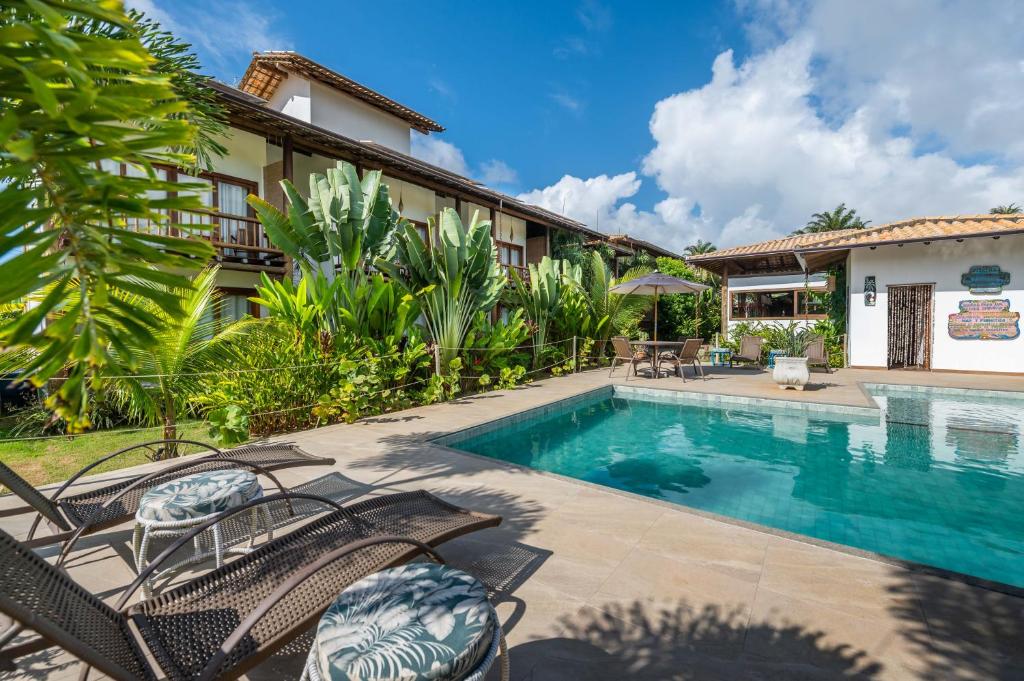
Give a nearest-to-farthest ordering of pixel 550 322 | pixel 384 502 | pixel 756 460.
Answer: pixel 384 502
pixel 756 460
pixel 550 322

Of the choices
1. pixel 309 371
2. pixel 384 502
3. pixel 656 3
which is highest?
pixel 656 3

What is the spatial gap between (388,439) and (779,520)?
4927 millimetres

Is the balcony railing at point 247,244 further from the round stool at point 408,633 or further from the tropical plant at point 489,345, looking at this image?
the round stool at point 408,633

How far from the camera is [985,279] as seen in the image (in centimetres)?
1341

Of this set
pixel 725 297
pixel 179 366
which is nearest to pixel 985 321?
pixel 725 297

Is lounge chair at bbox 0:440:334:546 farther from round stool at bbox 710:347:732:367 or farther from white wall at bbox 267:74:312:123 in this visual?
round stool at bbox 710:347:732:367

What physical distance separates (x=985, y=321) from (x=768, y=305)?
7.57 meters

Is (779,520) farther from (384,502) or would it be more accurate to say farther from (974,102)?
(974,102)

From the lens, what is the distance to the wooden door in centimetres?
1421

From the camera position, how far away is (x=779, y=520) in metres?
4.76

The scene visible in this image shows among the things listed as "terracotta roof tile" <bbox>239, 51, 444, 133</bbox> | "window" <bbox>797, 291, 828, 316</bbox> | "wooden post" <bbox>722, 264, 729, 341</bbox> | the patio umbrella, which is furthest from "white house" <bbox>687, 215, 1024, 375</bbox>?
"terracotta roof tile" <bbox>239, 51, 444, 133</bbox>

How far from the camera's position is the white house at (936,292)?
13.1 m

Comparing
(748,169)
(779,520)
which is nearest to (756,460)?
(779,520)

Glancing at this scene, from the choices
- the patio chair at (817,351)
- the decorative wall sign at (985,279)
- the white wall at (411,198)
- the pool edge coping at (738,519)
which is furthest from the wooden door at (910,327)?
the white wall at (411,198)
